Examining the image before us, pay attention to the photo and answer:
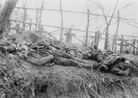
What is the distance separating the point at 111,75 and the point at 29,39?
241 cm

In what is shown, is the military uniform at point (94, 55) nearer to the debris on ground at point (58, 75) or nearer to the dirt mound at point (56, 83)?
the debris on ground at point (58, 75)

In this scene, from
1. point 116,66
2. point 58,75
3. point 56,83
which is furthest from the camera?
point 116,66

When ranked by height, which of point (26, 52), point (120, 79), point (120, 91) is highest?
point (26, 52)

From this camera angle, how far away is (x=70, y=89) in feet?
9.72

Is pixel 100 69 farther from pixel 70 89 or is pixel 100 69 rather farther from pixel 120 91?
pixel 70 89

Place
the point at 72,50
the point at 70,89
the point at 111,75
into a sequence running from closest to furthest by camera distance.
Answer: the point at 70,89
the point at 111,75
the point at 72,50

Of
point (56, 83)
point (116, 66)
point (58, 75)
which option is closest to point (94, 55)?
point (116, 66)

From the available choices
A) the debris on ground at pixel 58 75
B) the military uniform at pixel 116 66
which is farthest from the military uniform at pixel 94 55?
the military uniform at pixel 116 66

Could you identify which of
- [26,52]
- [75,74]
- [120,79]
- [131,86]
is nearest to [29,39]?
[26,52]

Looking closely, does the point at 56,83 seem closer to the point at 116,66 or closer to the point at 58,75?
the point at 58,75

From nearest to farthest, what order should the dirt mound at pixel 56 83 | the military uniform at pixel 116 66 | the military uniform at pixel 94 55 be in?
the dirt mound at pixel 56 83, the military uniform at pixel 116 66, the military uniform at pixel 94 55

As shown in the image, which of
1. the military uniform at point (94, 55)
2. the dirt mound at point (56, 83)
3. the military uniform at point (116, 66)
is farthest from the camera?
the military uniform at point (94, 55)

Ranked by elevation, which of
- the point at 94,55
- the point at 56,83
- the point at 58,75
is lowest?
the point at 56,83

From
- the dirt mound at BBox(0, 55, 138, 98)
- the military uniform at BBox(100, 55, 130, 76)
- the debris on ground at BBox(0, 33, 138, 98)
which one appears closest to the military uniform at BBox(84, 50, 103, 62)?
the debris on ground at BBox(0, 33, 138, 98)
